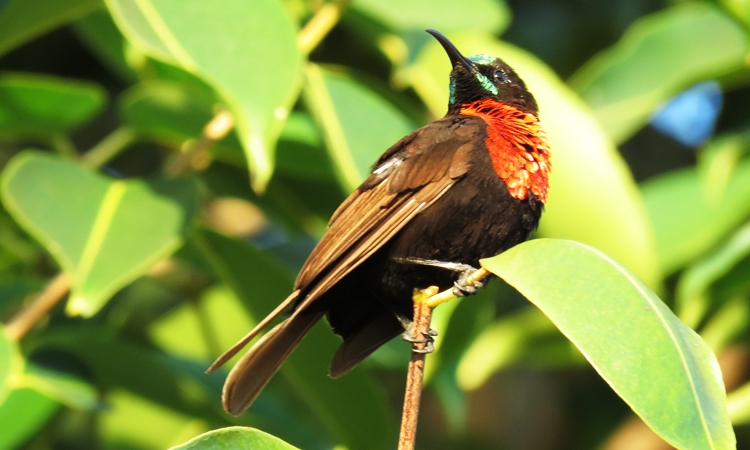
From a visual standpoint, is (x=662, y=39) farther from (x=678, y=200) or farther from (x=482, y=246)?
(x=482, y=246)

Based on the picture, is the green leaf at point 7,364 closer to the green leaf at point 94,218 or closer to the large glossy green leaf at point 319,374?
the green leaf at point 94,218

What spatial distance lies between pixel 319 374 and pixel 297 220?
3.23ft

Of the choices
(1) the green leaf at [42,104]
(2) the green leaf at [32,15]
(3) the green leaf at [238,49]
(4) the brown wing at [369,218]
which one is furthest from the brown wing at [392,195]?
(2) the green leaf at [32,15]

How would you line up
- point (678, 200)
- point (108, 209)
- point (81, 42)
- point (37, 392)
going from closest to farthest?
point (108, 209) → point (37, 392) → point (678, 200) → point (81, 42)

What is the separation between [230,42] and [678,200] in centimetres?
201

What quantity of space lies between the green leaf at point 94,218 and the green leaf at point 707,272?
162 cm

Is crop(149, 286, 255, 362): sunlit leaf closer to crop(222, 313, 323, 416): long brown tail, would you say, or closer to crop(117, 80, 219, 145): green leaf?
crop(117, 80, 219, 145): green leaf

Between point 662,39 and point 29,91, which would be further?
point 662,39

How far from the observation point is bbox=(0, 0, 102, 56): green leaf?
9.51ft

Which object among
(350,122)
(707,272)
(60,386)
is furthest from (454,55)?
(60,386)

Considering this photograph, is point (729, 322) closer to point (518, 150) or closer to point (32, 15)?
point (518, 150)

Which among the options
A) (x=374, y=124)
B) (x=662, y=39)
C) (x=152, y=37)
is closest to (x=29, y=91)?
(x=152, y=37)

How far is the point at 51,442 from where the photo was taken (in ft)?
12.7

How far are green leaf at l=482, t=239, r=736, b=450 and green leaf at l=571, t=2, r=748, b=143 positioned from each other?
6.64 ft
